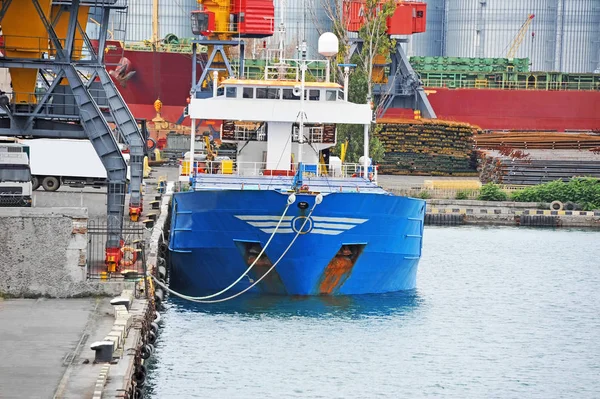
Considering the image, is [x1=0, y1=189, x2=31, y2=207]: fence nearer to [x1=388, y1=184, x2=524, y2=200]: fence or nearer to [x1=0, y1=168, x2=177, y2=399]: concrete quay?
[x1=0, y1=168, x2=177, y2=399]: concrete quay

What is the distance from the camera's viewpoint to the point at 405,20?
73.6m

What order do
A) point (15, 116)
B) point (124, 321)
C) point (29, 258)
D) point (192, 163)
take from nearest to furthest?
point (124, 321) < point (29, 258) < point (15, 116) < point (192, 163)

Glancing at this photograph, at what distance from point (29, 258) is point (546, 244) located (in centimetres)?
2838

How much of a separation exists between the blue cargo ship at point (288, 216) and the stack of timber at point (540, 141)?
3600 cm

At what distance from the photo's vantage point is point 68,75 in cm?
3134

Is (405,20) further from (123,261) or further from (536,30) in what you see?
(123,261)

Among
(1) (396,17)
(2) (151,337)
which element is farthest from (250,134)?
(1) (396,17)

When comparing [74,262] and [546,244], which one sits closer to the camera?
[74,262]

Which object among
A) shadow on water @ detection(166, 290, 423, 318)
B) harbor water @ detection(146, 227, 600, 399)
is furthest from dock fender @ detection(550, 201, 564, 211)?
shadow on water @ detection(166, 290, 423, 318)

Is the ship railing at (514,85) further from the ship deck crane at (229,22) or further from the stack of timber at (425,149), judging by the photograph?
the ship deck crane at (229,22)

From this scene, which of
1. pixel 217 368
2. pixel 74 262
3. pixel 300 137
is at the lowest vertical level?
pixel 217 368

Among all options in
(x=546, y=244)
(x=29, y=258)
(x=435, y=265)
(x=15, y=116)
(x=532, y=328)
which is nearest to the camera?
(x=29, y=258)

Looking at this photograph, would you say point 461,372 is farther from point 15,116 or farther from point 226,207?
point 15,116

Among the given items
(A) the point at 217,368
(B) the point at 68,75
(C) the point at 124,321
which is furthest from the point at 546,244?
(C) the point at 124,321
